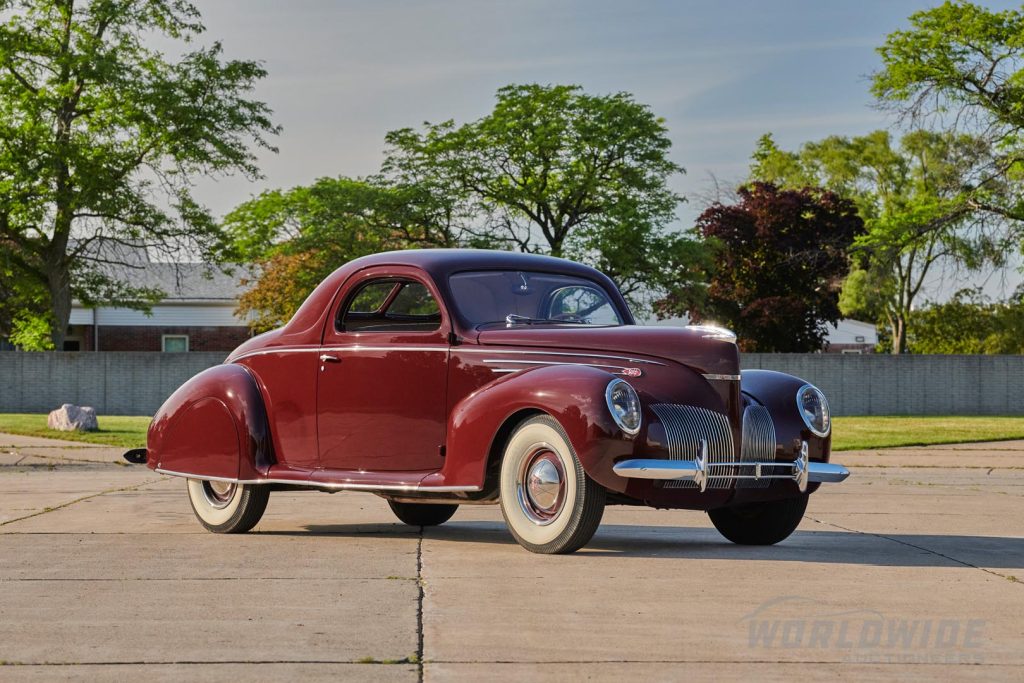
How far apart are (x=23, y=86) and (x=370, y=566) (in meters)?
35.4

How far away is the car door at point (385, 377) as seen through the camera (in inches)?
356

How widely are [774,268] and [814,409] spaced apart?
53.8m

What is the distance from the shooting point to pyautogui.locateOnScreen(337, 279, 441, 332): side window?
9.69 metres

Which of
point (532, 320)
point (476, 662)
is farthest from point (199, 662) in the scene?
point (532, 320)

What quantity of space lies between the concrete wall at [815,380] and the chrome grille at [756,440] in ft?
96.1

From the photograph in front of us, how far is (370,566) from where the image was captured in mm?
8086

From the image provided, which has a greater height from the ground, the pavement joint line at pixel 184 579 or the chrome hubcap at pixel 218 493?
the chrome hubcap at pixel 218 493

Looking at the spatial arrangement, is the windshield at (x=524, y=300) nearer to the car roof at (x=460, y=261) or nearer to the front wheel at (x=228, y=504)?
the car roof at (x=460, y=261)

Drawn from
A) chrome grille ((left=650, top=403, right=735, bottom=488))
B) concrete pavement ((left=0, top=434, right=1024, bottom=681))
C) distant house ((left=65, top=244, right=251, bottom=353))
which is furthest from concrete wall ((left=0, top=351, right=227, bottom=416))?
chrome grille ((left=650, top=403, right=735, bottom=488))

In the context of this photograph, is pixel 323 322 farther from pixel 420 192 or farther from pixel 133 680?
Answer: pixel 420 192

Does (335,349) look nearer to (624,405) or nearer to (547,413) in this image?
(547,413)

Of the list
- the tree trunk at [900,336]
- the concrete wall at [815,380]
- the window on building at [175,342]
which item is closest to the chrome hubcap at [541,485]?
the concrete wall at [815,380]

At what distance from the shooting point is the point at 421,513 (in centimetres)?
1091

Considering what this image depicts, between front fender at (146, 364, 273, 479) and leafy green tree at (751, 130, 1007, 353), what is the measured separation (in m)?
28.7
